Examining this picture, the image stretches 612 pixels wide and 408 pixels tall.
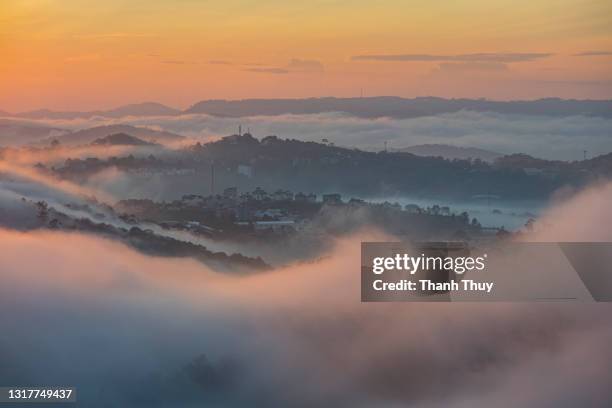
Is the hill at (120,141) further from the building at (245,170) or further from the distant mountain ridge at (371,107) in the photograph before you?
the building at (245,170)

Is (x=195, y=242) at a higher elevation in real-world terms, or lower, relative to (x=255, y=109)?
lower

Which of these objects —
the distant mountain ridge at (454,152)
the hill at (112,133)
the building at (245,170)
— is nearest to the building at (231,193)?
the building at (245,170)

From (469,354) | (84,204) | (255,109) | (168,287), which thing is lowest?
(469,354)

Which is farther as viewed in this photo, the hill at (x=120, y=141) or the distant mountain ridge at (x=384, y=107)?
the distant mountain ridge at (x=384, y=107)

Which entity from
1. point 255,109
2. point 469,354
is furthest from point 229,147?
point 469,354

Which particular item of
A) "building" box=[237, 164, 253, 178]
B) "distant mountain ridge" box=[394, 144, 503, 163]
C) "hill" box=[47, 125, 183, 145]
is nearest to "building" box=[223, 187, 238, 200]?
"building" box=[237, 164, 253, 178]

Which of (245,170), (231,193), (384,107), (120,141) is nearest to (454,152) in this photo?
(384,107)

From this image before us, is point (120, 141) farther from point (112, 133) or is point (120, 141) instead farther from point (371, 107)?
point (371, 107)

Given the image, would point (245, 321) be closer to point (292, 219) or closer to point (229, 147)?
point (292, 219)

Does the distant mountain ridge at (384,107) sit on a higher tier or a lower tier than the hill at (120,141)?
higher
